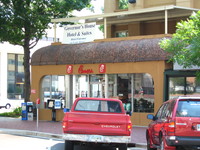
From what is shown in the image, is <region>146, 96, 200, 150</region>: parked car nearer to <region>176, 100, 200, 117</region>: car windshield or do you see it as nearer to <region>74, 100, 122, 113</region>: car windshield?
<region>176, 100, 200, 117</region>: car windshield

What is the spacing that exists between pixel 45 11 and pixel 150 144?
16290mm

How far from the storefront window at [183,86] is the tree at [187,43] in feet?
14.9

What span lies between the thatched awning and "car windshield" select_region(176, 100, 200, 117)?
10.6 metres

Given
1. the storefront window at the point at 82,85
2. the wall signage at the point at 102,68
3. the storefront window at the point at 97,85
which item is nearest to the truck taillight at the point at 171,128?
the wall signage at the point at 102,68

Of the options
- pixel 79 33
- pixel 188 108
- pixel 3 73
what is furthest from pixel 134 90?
pixel 3 73

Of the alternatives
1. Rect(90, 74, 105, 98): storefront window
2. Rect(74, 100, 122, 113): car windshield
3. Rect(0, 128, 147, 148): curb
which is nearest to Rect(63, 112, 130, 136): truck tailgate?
Rect(74, 100, 122, 113): car windshield

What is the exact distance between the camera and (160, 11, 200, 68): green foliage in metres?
14.5

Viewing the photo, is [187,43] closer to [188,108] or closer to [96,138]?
[188,108]

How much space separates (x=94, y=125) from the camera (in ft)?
37.2

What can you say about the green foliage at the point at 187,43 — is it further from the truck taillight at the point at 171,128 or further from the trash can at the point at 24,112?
the trash can at the point at 24,112

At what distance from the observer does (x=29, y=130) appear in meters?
18.8

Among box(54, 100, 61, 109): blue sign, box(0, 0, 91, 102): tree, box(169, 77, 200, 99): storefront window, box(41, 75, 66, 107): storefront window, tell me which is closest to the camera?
box(169, 77, 200, 99): storefront window

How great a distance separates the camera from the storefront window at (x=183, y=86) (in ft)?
65.7

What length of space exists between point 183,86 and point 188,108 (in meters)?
10.4
